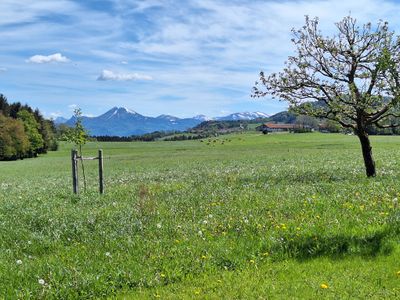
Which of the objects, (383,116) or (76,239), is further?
(383,116)

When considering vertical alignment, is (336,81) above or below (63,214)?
above

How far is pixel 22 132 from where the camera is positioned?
99750 mm

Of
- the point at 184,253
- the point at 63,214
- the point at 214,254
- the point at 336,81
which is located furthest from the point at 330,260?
the point at 336,81

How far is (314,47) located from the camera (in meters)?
19.3

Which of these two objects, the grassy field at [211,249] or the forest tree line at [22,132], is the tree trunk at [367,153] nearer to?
the grassy field at [211,249]

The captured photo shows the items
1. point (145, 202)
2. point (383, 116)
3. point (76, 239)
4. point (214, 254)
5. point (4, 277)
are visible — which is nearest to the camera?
point (4, 277)

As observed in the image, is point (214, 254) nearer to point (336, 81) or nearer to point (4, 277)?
point (4, 277)

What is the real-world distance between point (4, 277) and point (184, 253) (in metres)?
3.34

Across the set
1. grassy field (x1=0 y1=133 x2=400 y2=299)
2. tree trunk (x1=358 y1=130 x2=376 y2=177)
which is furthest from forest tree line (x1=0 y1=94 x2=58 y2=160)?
grassy field (x1=0 y1=133 x2=400 y2=299)

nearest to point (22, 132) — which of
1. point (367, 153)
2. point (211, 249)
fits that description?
point (367, 153)

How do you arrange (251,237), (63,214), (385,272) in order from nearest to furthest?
(385,272), (251,237), (63,214)

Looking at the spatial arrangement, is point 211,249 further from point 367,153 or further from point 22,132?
point 22,132

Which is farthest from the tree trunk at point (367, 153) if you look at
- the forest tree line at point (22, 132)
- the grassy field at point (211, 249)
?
the forest tree line at point (22, 132)

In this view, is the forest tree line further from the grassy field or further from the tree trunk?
the grassy field
